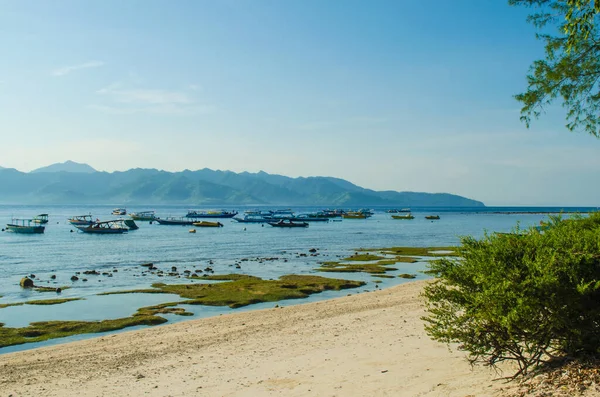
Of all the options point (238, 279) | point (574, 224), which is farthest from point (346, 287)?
point (574, 224)

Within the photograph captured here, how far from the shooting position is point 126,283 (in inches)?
1458

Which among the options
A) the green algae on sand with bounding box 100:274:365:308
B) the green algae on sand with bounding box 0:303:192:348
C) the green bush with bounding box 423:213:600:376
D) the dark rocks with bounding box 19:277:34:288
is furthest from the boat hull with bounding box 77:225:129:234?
the green bush with bounding box 423:213:600:376

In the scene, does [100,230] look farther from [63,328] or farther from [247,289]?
[63,328]

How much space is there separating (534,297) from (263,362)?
8342mm

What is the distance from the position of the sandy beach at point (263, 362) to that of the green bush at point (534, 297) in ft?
3.40

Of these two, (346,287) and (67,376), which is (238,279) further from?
(67,376)

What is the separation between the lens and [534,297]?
7648 mm

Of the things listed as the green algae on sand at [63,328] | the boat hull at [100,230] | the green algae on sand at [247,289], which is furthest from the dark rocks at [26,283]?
the boat hull at [100,230]

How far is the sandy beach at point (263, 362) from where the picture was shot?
1063 cm

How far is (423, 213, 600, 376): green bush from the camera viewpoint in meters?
7.68

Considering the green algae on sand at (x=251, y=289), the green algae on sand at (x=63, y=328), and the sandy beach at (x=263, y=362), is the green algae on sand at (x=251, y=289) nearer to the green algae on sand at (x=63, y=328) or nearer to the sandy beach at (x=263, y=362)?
the green algae on sand at (x=63, y=328)

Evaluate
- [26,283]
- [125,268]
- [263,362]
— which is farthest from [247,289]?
[263,362]

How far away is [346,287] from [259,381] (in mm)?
22871

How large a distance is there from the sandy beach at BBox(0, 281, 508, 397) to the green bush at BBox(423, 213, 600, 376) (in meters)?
1.03
